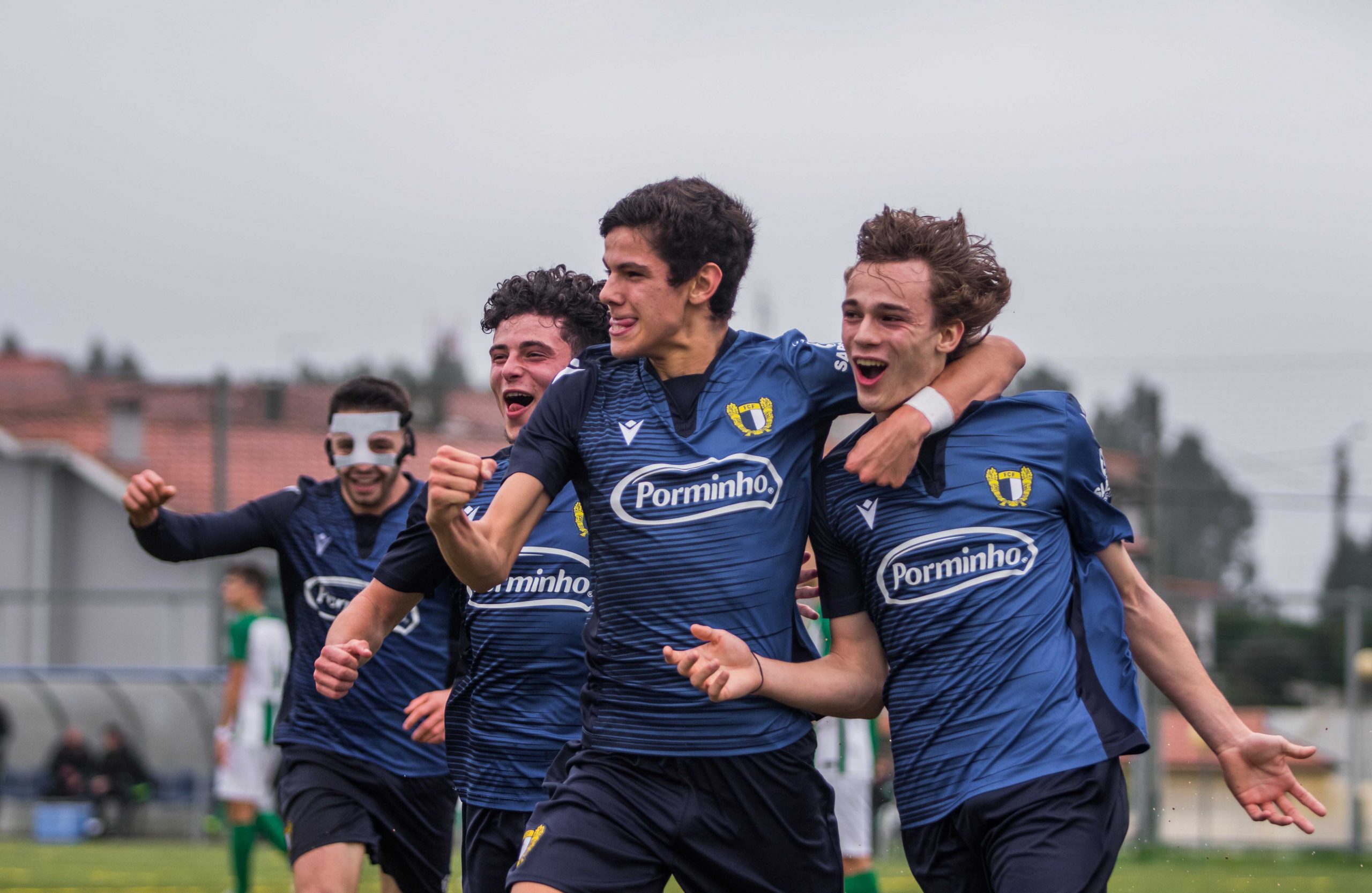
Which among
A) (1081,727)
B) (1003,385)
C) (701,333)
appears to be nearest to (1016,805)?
(1081,727)

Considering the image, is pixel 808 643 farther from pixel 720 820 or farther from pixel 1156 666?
pixel 1156 666

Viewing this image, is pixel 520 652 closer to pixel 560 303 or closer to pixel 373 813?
pixel 560 303

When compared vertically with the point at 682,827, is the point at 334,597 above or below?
above

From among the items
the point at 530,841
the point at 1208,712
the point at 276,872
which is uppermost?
the point at 1208,712

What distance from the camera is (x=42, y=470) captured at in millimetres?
30141

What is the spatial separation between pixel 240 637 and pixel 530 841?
9.32 meters

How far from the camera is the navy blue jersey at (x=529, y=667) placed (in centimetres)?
460

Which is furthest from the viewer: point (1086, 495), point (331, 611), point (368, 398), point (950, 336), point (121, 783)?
point (121, 783)

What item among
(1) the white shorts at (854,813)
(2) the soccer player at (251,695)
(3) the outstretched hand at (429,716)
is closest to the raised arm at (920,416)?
(3) the outstretched hand at (429,716)

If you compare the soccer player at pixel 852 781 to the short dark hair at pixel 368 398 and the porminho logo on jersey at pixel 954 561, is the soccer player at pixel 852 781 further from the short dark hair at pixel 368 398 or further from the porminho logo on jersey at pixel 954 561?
the porminho logo on jersey at pixel 954 561

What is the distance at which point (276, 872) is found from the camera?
47.3 feet

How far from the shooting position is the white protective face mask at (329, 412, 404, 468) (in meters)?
6.00

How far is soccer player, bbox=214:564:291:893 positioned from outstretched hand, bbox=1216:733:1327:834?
877 centimetres

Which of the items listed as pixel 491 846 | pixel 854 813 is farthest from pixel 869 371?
pixel 854 813
